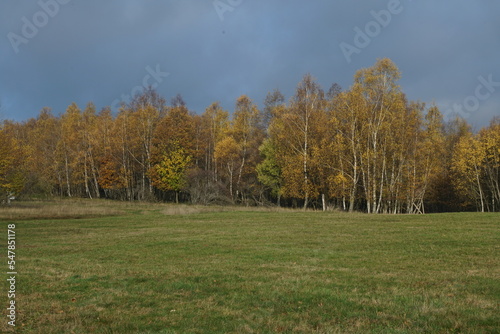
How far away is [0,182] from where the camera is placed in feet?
138

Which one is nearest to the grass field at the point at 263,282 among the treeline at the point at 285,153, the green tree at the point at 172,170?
the treeline at the point at 285,153

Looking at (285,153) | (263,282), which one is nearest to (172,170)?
(285,153)

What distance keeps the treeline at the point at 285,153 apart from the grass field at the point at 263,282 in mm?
22738

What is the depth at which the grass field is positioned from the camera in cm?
692

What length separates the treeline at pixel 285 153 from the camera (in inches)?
1671

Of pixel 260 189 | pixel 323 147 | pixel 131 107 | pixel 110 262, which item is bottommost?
pixel 110 262

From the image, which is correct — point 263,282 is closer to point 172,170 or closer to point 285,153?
point 285,153

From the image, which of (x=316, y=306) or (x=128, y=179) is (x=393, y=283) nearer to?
(x=316, y=306)

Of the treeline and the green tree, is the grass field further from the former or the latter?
the green tree

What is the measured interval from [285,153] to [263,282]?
4106 centimetres

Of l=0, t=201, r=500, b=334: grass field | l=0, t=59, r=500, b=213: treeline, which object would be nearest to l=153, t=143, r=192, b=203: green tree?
l=0, t=59, r=500, b=213: treeline

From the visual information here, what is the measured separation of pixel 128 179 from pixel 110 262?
173 ft

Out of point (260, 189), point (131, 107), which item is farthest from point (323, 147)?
point (131, 107)

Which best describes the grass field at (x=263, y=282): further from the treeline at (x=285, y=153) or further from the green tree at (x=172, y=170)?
the green tree at (x=172, y=170)
